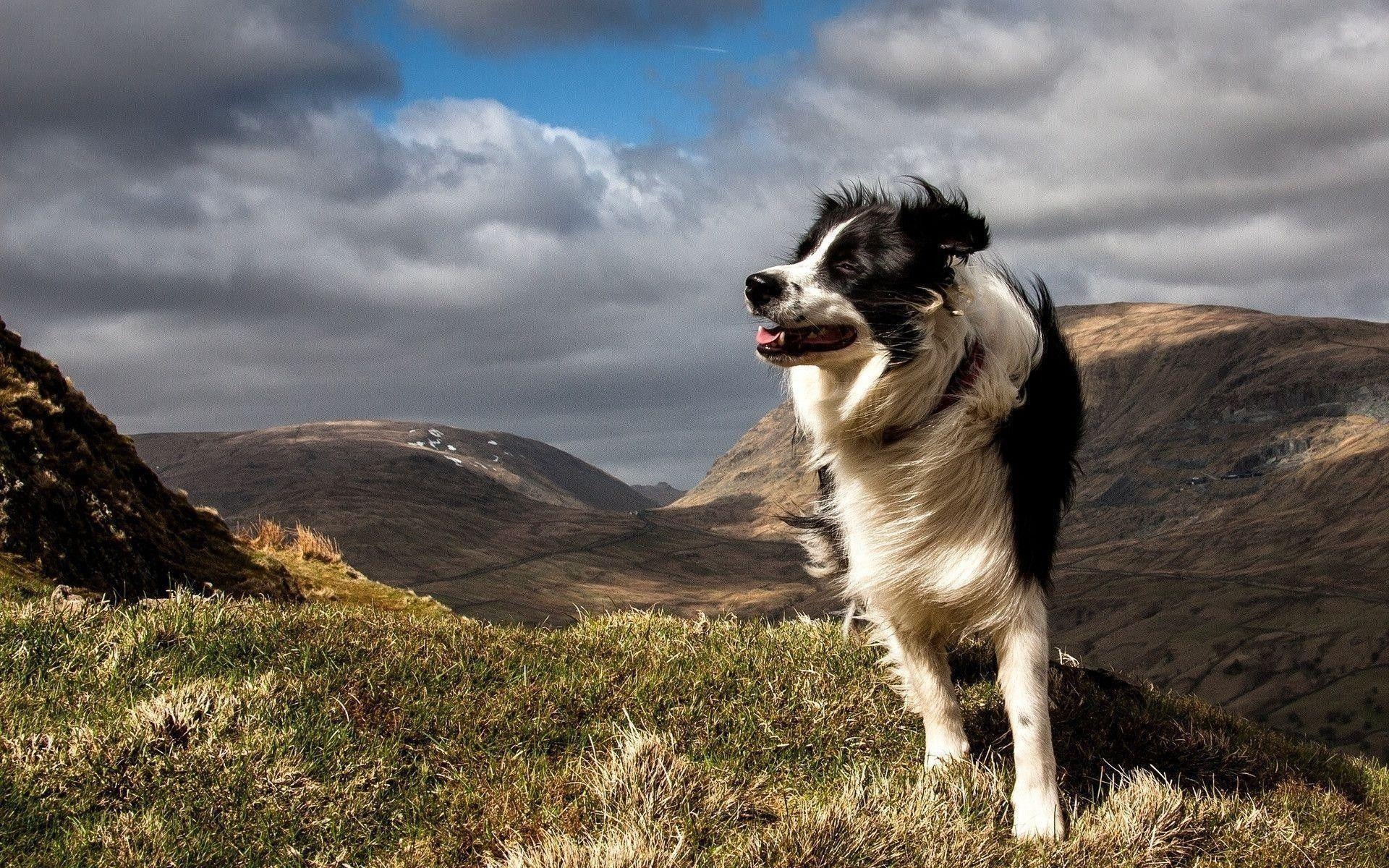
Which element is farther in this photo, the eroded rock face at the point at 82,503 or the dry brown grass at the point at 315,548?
the dry brown grass at the point at 315,548

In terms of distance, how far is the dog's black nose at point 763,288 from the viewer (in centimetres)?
555

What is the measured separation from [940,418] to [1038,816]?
2.13 meters

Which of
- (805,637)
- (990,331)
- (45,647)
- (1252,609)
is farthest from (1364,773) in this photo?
(1252,609)

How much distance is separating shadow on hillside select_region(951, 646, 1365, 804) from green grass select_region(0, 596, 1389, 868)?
3 cm

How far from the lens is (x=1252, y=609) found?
18725 cm

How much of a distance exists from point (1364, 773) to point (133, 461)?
34.5ft

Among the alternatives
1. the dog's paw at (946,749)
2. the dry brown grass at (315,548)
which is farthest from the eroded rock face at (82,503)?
the dog's paw at (946,749)

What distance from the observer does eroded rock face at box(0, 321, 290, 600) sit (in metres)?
7.74

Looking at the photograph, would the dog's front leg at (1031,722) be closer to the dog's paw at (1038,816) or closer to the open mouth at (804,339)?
the dog's paw at (1038,816)

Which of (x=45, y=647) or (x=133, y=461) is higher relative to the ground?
(x=133, y=461)

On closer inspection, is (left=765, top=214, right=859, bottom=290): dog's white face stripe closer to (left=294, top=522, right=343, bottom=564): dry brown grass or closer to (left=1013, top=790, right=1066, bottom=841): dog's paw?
(left=1013, top=790, right=1066, bottom=841): dog's paw

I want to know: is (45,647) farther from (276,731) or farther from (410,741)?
→ (410,741)

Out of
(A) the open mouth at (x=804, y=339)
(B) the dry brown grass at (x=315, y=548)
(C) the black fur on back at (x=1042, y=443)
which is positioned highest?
(A) the open mouth at (x=804, y=339)

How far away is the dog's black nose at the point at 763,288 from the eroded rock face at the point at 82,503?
5.20 metres
